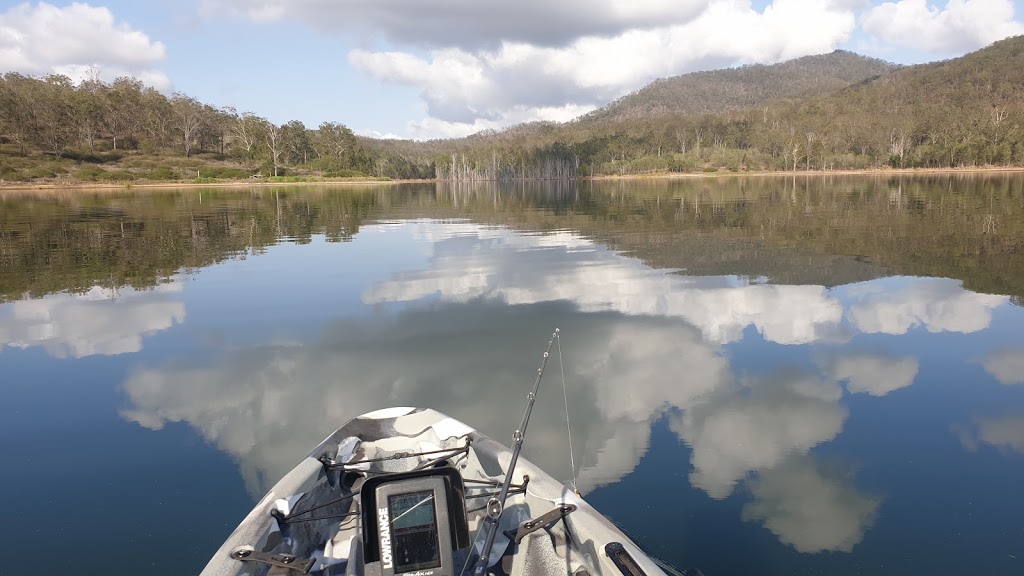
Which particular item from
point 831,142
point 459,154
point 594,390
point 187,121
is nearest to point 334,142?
point 187,121

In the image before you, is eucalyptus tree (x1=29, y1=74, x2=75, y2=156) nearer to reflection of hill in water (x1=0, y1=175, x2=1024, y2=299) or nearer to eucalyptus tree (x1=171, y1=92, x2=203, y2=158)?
eucalyptus tree (x1=171, y1=92, x2=203, y2=158)

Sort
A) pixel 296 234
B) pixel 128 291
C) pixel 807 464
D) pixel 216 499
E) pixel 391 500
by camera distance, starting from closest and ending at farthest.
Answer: pixel 391 500, pixel 216 499, pixel 807 464, pixel 128 291, pixel 296 234

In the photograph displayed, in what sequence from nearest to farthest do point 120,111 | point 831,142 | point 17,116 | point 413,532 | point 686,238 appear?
point 413,532
point 686,238
point 17,116
point 120,111
point 831,142

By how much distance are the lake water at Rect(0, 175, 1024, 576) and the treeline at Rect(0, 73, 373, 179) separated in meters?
109

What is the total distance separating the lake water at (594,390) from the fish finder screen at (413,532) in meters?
2.47

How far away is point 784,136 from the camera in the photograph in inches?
6683

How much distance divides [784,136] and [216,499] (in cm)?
18638

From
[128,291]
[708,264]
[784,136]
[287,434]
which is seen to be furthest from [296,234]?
[784,136]

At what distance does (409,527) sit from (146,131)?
163m

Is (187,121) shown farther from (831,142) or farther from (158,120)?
(831,142)

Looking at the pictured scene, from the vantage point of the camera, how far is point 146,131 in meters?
140

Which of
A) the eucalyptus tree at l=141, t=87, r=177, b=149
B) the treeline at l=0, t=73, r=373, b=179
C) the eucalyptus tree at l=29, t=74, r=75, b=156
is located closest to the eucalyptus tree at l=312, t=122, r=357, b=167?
the treeline at l=0, t=73, r=373, b=179

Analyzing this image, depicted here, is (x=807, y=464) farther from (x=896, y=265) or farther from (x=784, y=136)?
(x=784, y=136)

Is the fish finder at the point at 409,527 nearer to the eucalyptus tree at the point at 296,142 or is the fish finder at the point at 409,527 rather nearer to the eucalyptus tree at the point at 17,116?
the eucalyptus tree at the point at 17,116
